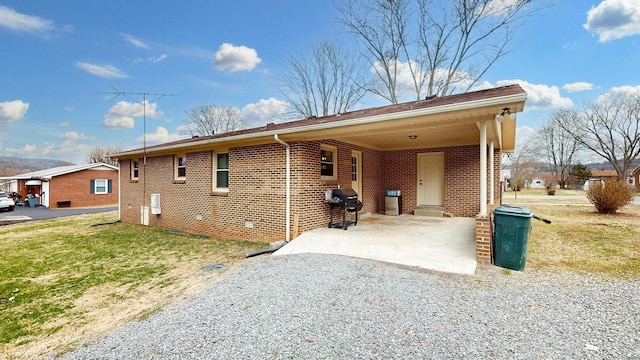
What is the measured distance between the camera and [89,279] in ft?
17.2

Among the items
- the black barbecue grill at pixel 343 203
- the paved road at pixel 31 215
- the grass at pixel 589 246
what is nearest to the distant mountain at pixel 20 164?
the paved road at pixel 31 215

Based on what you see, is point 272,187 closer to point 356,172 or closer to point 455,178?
point 356,172

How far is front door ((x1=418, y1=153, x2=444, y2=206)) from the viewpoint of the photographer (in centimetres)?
941

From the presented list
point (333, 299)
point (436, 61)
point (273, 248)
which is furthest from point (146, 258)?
point (436, 61)

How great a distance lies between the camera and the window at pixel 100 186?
2250 centimetres

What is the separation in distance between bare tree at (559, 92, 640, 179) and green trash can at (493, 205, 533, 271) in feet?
127

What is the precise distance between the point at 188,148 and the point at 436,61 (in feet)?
56.5

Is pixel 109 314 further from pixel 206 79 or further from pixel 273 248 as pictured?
pixel 206 79

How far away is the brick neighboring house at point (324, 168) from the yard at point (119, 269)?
1113 mm

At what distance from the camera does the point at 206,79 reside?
54.7 feet

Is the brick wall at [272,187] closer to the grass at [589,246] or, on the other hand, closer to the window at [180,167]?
the window at [180,167]

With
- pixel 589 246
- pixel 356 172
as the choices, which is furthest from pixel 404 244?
pixel 589 246

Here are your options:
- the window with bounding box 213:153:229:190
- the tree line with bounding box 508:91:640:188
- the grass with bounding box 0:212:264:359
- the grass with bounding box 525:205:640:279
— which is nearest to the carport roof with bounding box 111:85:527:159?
the window with bounding box 213:153:229:190

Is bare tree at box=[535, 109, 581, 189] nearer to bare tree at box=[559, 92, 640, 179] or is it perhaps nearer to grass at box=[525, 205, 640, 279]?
bare tree at box=[559, 92, 640, 179]
